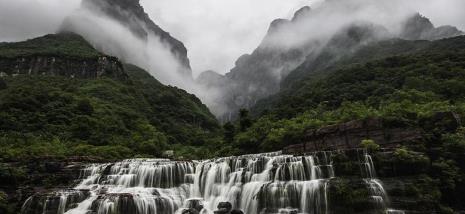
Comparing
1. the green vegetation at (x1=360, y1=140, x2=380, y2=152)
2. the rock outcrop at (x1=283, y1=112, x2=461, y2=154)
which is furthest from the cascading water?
the rock outcrop at (x1=283, y1=112, x2=461, y2=154)

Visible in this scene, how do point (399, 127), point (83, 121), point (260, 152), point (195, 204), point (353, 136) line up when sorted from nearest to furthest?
point (195, 204) → point (399, 127) → point (353, 136) → point (260, 152) → point (83, 121)

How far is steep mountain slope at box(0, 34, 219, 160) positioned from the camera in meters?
55.6

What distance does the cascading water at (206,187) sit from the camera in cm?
2917

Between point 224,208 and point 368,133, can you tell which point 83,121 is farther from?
point 368,133

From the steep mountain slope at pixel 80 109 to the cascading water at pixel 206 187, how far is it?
44.1 ft

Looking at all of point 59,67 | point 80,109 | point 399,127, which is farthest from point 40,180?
point 59,67

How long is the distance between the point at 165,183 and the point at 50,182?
10.8 meters

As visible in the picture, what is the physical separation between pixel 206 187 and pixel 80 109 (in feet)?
141

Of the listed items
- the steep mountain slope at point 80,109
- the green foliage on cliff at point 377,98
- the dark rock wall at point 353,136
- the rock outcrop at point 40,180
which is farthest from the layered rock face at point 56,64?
the dark rock wall at point 353,136

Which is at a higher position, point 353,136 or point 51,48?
point 51,48

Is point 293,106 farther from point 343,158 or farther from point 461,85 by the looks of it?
point 343,158

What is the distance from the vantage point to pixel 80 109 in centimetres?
7044

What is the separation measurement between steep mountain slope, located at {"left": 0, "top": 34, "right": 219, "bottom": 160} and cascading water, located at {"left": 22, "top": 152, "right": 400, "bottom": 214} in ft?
44.1

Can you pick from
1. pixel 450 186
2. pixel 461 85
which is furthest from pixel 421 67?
pixel 450 186
